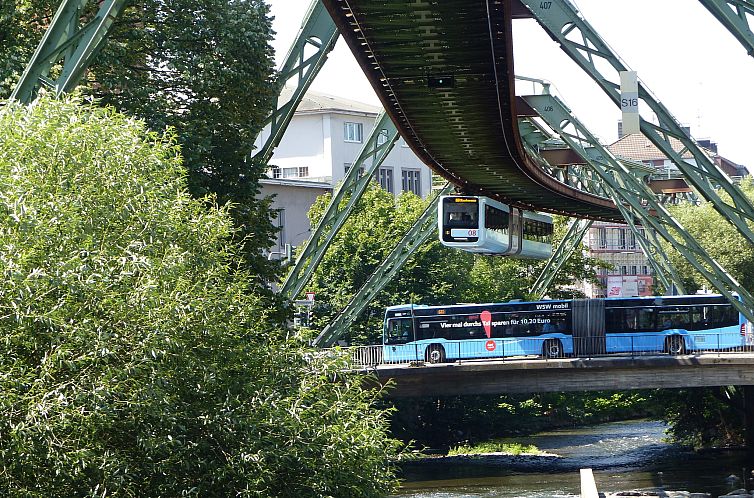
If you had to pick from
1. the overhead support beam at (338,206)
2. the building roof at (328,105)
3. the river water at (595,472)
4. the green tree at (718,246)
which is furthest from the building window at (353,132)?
the overhead support beam at (338,206)

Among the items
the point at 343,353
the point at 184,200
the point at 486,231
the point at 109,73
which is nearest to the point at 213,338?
the point at 184,200

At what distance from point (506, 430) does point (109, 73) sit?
130 ft

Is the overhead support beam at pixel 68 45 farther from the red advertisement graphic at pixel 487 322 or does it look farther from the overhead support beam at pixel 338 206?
the red advertisement graphic at pixel 487 322

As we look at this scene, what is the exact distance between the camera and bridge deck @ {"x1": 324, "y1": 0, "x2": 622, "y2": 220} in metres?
19.3

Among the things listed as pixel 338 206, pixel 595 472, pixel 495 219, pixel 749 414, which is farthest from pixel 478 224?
pixel 749 414

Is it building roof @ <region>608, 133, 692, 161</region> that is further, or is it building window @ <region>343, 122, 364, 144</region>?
building roof @ <region>608, 133, 692, 161</region>

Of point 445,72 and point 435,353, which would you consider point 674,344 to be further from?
point 445,72

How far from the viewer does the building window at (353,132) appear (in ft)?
269

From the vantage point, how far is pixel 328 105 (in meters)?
83.0

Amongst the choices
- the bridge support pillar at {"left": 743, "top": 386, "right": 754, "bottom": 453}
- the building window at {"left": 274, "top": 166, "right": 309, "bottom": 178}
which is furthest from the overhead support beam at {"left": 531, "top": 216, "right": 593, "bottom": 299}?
the building window at {"left": 274, "top": 166, "right": 309, "bottom": 178}

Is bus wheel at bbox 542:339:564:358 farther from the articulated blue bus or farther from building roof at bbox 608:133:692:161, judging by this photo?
→ building roof at bbox 608:133:692:161

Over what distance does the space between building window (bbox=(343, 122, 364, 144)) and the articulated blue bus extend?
32322 millimetres

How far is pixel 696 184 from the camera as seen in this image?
2384cm

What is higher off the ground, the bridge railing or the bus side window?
the bus side window
